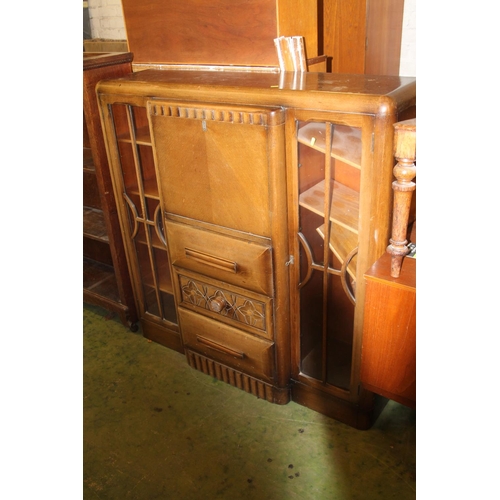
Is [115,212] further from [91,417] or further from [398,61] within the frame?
[398,61]

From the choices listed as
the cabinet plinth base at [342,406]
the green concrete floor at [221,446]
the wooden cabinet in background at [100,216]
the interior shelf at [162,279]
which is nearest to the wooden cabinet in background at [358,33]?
the wooden cabinet in background at [100,216]

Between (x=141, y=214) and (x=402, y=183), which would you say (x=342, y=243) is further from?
(x=141, y=214)

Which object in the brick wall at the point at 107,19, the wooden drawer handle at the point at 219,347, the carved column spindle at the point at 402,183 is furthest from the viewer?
the brick wall at the point at 107,19

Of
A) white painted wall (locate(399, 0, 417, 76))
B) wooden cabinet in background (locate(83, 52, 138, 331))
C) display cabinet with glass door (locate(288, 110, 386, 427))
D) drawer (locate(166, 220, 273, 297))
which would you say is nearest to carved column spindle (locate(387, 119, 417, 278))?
display cabinet with glass door (locate(288, 110, 386, 427))

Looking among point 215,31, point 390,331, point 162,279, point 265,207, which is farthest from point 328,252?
point 215,31

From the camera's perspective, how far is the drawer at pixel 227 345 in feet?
6.64

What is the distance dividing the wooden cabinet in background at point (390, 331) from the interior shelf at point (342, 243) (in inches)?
7.9

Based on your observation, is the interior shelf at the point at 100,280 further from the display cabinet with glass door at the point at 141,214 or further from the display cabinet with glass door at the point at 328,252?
the display cabinet with glass door at the point at 328,252

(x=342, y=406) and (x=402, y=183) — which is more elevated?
(x=402, y=183)

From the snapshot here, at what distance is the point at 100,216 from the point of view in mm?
2850

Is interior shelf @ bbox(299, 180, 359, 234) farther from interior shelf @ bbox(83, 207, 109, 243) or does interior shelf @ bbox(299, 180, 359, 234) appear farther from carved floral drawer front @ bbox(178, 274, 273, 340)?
interior shelf @ bbox(83, 207, 109, 243)

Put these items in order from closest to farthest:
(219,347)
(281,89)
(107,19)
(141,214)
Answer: (281,89), (219,347), (141,214), (107,19)

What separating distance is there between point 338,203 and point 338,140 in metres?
0.23
